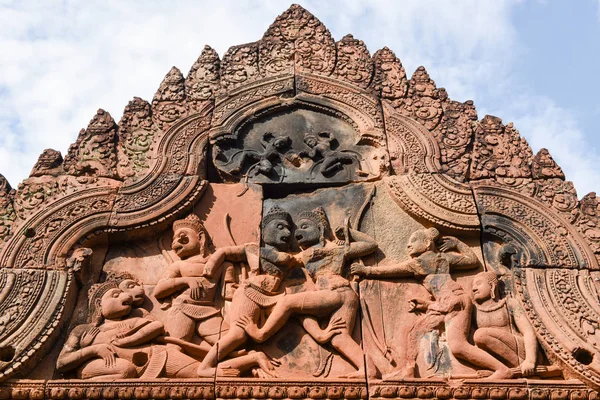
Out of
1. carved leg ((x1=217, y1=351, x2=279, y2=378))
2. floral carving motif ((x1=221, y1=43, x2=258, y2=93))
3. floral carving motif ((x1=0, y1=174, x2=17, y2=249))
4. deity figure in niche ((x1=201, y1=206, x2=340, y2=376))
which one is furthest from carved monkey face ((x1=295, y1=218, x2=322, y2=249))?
floral carving motif ((x1=0, y1=174, x2=17, y2=249))

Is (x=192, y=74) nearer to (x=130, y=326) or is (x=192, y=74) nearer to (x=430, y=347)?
(x=130, y=326)

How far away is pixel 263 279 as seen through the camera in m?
7.73

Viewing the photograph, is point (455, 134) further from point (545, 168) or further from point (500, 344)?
point (500, 344)

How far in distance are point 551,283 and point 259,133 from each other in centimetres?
378

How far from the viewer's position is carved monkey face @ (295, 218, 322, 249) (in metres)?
8.12

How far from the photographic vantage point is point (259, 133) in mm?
9273

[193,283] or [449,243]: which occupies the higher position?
[449,243]

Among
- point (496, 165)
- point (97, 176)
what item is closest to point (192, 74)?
point (97, 176)

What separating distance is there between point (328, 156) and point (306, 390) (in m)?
3.07

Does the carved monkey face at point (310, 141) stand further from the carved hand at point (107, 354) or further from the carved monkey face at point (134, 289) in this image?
the carved hand at point (107, 354)

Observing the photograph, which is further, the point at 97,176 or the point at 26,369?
the point at 97,176

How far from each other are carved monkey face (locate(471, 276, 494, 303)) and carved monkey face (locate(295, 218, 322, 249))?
1.69m

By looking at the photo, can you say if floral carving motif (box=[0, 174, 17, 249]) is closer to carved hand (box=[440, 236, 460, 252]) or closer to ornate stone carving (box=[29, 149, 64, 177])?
ornate stone carving (box=[29, 149, 64, 177])

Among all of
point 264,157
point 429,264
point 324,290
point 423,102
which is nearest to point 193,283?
point 324,290
